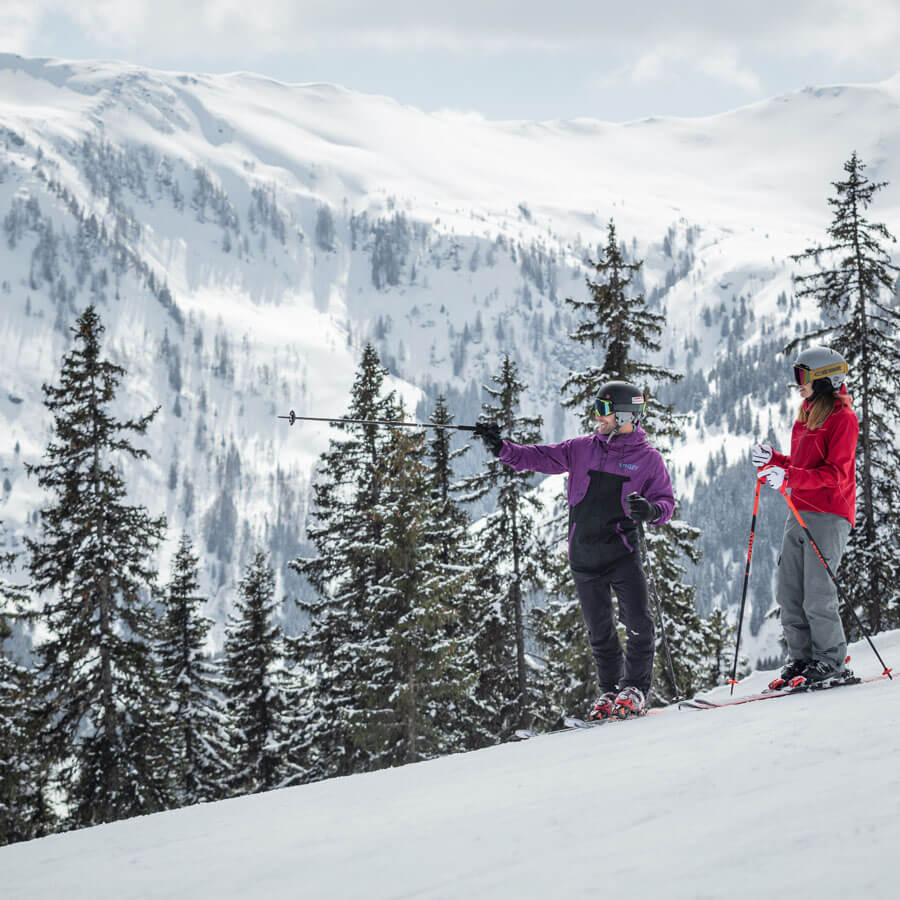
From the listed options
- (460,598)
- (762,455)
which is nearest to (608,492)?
(762,455)

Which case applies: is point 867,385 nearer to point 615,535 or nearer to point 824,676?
point 824,676

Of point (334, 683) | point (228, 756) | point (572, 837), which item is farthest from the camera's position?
point (228, 756)

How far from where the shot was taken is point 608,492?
23.2 feet

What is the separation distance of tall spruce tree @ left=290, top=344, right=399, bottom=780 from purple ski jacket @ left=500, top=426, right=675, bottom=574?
1267 cm

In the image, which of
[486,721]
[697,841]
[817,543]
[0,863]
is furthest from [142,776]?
[697,841]

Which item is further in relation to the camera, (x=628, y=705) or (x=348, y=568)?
(x=348, y=568)

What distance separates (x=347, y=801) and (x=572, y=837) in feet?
6.67

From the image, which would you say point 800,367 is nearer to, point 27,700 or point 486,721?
point 27,700

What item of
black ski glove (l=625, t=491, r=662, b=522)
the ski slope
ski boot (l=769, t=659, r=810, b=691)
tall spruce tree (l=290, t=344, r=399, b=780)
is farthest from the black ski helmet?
tall spruce tree (l=290, t=344, r=399, b=780)

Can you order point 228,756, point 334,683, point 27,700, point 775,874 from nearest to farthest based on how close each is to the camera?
point 775,874 < point 27,700 < point 334,683 < point 228,756

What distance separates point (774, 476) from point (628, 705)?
86.3 inches

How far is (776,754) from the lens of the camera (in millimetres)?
4301

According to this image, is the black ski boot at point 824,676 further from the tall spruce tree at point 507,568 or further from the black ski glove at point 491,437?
the tall spruce tree at point 507,568

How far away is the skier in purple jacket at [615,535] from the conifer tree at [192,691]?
75.1ft
